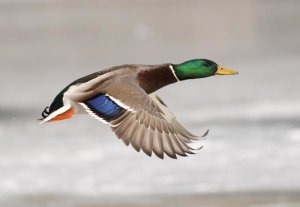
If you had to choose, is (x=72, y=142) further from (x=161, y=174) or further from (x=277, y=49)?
(x=277, y=49)

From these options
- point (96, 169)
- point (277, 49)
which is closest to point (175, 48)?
point (277, 49)

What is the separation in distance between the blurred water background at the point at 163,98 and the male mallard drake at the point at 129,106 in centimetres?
140

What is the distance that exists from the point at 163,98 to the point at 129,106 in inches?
135

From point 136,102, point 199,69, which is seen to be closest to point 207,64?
point 199,69

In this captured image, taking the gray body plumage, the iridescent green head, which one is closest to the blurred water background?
the iridescent green head

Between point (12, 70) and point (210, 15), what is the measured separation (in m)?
3.09

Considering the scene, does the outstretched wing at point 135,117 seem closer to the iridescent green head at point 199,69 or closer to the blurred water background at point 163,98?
the iridescent green head at point 199,69

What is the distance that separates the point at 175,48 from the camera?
8773 mm

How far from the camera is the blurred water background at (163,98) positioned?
16.8ft

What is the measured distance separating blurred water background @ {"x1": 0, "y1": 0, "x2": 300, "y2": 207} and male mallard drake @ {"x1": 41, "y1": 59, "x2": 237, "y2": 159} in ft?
4.58

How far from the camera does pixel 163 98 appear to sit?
689cm

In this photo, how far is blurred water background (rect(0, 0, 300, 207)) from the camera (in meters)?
5.13

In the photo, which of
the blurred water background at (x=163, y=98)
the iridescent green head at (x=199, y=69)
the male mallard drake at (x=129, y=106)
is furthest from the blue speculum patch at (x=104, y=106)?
the blurred water background at (x=163, y=98)

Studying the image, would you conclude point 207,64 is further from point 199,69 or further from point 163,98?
point 163,98
